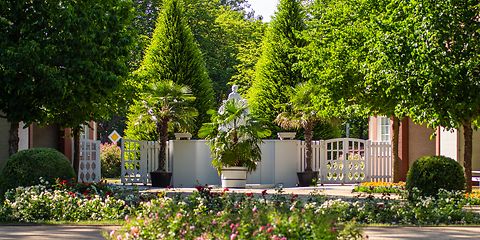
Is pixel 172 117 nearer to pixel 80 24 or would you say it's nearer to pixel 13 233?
pixel 80 24

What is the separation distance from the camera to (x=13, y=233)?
48.7 feet

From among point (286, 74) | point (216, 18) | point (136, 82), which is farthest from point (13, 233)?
point (216, 18)

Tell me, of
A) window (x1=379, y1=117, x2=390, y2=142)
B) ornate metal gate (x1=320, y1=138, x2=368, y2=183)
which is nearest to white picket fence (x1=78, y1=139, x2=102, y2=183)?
ornate metal gate (x1=320, y1=138, x2=368, y2=183)

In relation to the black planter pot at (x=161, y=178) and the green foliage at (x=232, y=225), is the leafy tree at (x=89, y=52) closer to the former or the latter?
the black planter pot at (x=161, y=178)

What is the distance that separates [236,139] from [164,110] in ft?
12.6

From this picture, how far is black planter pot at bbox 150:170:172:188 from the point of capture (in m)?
32.4

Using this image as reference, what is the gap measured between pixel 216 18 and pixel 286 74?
23.3 meters

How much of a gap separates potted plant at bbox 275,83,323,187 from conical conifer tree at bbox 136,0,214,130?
13.3 ft

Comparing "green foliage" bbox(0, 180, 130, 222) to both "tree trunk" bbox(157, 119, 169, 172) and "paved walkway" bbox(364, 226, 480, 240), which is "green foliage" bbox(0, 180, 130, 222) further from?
"tree trunk" bbox(157, 119, 169, 172)

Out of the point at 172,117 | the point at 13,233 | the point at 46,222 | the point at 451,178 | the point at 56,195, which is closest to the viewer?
the point at 13,233

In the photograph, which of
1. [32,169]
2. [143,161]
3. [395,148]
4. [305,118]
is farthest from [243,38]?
[32,169]

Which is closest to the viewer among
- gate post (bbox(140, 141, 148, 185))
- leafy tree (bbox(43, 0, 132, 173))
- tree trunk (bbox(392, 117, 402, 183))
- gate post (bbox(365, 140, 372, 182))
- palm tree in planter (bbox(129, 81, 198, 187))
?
leafy tree (bbox(43, 0, 132, 173))

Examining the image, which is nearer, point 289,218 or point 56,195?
point 289,218

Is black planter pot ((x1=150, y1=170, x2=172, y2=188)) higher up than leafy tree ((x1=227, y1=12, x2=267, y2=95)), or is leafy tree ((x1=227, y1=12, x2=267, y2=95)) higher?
leafy tree ((x1=227, y1=12, x2=267, y2=95))
